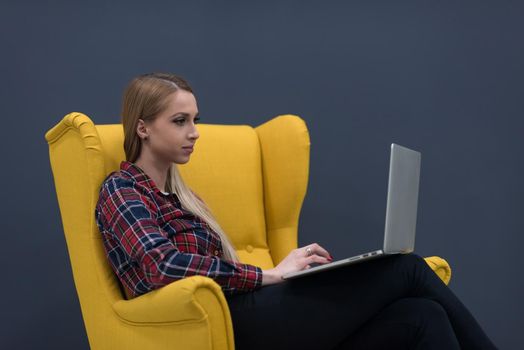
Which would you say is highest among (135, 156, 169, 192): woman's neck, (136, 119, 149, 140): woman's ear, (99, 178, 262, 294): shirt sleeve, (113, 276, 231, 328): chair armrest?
(136, 119, 149, 140): woman's ear

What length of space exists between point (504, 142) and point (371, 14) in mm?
758

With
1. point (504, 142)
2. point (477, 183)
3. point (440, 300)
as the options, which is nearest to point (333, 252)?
point (477, 183)

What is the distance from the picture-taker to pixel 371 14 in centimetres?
276

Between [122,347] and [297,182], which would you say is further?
[297,182]

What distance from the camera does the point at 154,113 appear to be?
1812 mm

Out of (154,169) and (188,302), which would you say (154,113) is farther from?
(188,302)

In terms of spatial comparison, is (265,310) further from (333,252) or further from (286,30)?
(286,30)

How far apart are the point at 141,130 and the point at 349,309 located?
73 cm

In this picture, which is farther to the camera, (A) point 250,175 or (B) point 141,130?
(A) point 250,175

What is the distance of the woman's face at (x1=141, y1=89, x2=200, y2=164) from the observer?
5.95 feet

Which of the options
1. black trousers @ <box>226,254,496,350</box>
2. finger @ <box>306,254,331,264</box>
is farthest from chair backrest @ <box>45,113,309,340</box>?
black trousers @ <box>226,254,496,350</box>

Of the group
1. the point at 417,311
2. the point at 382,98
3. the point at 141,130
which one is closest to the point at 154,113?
the point at 141,130

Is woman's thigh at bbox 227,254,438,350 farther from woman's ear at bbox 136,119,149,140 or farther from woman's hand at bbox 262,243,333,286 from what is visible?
woman's ear at bbox 136,119,149,140

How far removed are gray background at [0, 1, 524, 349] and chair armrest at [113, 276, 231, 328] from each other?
1161 millimetres
